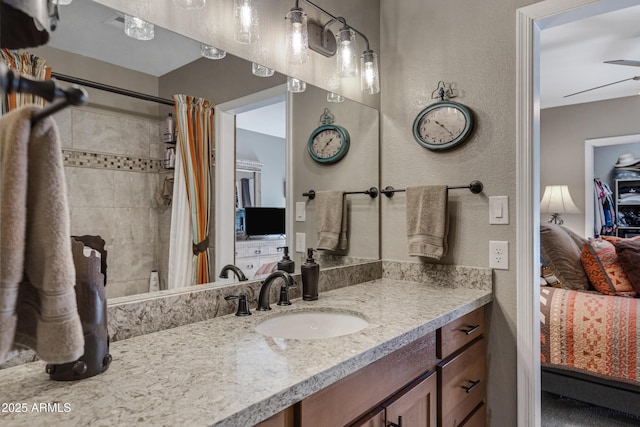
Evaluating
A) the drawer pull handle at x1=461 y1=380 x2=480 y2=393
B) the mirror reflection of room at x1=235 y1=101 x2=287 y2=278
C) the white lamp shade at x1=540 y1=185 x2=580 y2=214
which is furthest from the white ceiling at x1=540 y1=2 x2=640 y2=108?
the drawer pull handle at x1=461 y1=380 x2=480 y2=393

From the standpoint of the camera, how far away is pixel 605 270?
2.52 metres

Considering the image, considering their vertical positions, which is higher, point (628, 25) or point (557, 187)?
point (628, 25)

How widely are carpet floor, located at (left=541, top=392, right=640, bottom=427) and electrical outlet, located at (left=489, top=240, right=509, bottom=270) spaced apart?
47.1 inches

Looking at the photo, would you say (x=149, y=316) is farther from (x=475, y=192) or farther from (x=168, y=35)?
(x=475, y=192)

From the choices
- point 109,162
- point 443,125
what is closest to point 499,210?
point 443,125

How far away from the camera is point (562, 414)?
235cm

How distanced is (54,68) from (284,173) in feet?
3.03

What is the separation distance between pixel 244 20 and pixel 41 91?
3.33 ft

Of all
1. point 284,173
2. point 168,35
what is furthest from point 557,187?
point 168,35

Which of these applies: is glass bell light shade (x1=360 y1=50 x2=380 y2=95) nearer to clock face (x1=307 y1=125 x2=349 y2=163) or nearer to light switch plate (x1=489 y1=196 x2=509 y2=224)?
clock face (x1=307 y1=125 x2=349 y2=163)

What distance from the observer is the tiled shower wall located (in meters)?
1.06

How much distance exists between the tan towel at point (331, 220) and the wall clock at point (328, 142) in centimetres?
18

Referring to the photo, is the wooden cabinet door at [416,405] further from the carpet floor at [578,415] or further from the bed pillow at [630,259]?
the bed pillow at [630,259]

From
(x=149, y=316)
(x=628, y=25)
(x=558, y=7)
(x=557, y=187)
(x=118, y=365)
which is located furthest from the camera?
(x=557, y=187)
